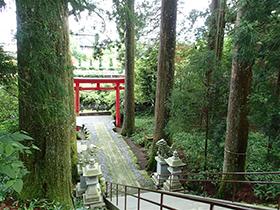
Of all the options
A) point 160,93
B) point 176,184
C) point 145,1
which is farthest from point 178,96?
point 145,1

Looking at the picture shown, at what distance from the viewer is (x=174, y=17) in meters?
8.04

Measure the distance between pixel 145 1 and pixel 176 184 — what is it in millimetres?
9678

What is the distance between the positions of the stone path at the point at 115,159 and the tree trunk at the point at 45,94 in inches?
175

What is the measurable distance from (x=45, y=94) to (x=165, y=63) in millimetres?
5357

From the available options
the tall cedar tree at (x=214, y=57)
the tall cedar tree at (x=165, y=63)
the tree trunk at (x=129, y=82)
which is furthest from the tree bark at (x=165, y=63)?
the tree trunk at (x=129, y=82)

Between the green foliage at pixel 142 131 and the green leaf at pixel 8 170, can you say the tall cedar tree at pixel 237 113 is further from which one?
the green foliage at pixel 142 131

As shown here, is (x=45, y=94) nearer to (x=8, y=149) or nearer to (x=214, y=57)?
(x=8, y=149)

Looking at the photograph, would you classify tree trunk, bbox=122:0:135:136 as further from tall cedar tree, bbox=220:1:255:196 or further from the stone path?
tall cedar tree, bbox=220:1:255:196

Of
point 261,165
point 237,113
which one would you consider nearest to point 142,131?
point 261,165

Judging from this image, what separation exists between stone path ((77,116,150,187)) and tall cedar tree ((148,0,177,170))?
4.94 feet

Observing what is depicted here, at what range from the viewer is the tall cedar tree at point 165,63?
801 cm

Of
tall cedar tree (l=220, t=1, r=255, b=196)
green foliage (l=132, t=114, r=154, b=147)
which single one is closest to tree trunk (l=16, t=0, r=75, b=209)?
tall cedar tree (l=220, t=1, r=255, b=196)

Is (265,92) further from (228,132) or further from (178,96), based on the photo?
(178,96)

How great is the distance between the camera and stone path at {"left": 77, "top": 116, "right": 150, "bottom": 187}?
8594 mm
